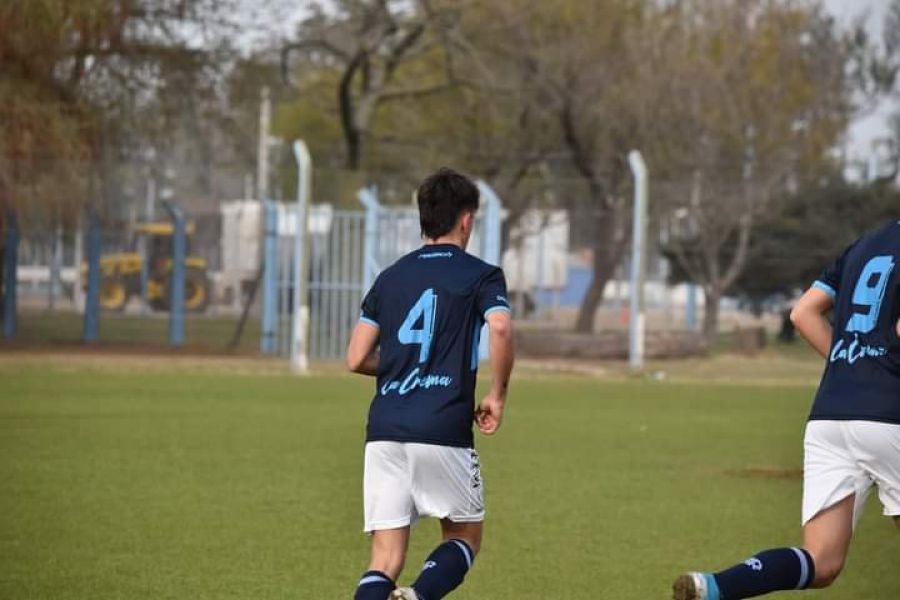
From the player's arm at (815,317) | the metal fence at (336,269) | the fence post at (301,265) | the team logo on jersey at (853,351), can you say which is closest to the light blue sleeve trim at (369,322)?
the player's arm at (815,317)

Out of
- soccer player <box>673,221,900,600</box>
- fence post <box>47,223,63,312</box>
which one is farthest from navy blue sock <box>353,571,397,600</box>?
fence post <box>47,223,63,312</box>

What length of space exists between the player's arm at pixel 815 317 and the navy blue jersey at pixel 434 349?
1160 millimetres

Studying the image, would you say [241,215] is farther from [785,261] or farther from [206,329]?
[785,261]

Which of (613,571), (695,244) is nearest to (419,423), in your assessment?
(613,571)

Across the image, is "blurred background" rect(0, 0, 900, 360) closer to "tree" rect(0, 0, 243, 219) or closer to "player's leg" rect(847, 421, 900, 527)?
"tree" rect(0, 0, 243, 219)

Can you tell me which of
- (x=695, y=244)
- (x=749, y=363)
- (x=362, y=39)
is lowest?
(x=749, y=363)

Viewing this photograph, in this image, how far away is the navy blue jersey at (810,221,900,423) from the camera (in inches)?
235

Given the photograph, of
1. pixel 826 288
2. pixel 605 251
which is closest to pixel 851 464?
pixel 826 288

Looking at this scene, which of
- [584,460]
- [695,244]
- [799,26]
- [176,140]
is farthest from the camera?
[799,26]

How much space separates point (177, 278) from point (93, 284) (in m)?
Result: 1.47

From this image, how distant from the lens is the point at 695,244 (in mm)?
33625

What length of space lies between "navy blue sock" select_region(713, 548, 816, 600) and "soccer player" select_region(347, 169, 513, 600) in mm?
923

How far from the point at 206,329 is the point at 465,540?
2490 cm

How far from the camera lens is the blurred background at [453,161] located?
27.5 metres
